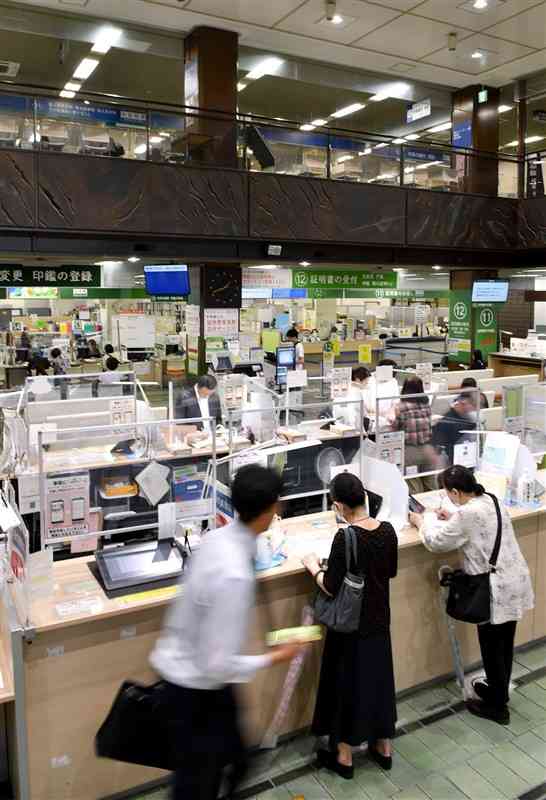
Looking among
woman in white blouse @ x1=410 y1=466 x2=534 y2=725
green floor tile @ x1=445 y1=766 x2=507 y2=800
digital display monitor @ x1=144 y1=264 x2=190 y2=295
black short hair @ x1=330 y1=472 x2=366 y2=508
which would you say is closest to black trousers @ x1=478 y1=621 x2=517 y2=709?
woman in white blouse @ x1=410 y1=466 x2=534 y2=725

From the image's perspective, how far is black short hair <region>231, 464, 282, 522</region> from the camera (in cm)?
226

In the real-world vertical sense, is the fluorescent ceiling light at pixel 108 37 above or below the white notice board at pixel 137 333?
above

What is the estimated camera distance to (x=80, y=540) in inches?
152

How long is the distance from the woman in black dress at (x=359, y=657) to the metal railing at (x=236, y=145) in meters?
6.39

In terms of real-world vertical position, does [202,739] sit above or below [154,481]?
below

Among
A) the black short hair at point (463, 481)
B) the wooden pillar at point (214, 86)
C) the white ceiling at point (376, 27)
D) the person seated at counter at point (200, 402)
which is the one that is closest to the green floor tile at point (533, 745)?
the black short hair at point (463, 481)

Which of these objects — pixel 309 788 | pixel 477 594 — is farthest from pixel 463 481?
pixel 309 788

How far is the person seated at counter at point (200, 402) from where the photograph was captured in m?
7.70

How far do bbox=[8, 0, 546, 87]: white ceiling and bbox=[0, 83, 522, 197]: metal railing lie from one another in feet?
3.92

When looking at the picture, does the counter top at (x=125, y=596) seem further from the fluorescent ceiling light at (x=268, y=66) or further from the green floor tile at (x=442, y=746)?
the fluorescent ceiling light at (x=268, y=66)

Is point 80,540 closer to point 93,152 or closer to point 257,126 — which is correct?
point 93,152

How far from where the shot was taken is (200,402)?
25.2ft

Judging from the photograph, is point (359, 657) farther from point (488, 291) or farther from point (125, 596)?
point (488, 291)

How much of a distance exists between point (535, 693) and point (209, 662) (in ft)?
9.06
